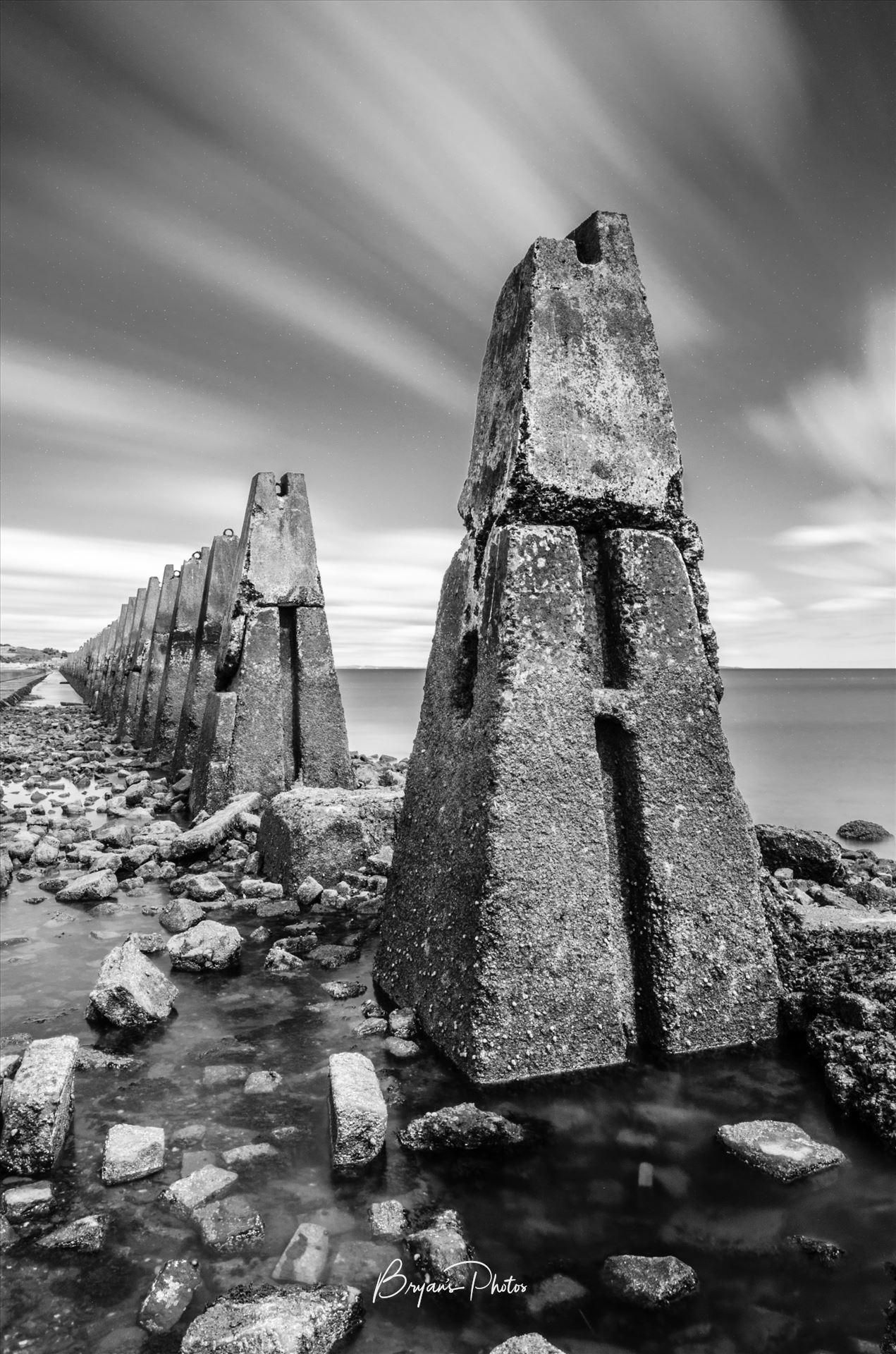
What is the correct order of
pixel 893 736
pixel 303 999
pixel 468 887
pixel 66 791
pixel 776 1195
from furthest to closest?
pixel 893 736 < pixel 66 791 < pixel 303 999 < pixel 468 887 < pixel 776 1195

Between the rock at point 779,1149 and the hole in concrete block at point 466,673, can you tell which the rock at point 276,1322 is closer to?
the rock at point 779,1149

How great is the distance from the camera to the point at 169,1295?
1907 millimetres

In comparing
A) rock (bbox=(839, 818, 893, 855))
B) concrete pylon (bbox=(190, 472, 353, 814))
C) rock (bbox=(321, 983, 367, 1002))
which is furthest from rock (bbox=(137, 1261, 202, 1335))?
rock (bbox=(839, 818, 893, 855))

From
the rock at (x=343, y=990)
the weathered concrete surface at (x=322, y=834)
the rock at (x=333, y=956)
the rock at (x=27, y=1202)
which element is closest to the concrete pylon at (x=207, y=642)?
the weathered concrete surface at (x=322, y=834)

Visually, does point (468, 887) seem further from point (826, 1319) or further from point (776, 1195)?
point (826, 1319)

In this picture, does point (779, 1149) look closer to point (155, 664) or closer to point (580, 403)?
point (580, 403)

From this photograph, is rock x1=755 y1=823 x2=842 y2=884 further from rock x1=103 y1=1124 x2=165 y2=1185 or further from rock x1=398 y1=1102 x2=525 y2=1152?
rock x1=103 y1=1124 x2=165 y2=1185

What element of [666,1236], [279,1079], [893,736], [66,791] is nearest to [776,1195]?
[666,1236]

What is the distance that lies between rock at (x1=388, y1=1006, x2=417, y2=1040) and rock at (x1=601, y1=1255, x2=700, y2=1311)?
1.42 m

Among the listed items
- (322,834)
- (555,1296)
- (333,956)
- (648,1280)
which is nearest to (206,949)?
(333,956)

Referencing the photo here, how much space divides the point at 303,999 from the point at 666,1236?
2.05 m

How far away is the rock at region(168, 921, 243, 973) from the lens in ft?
13.6

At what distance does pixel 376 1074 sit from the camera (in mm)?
3018

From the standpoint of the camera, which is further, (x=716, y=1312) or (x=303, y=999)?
(x=303, y=999)
